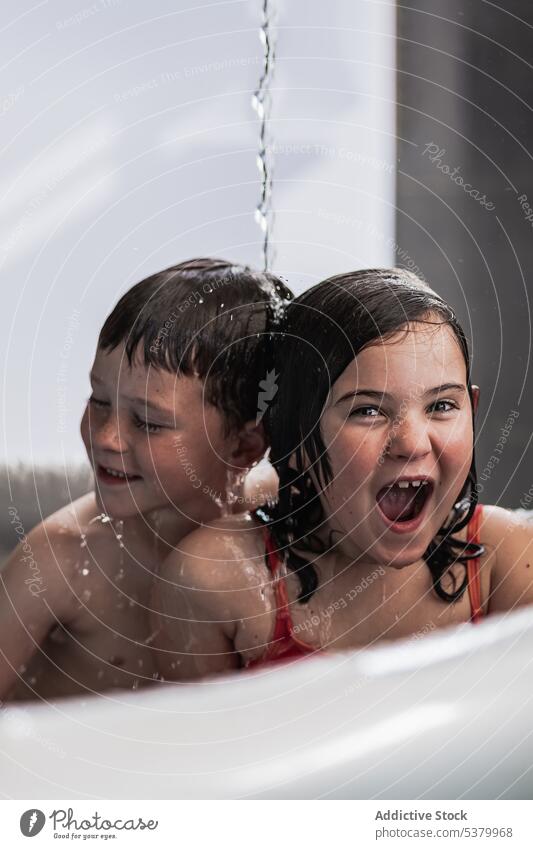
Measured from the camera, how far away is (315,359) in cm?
59

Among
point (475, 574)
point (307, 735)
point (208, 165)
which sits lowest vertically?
point (307, 735)

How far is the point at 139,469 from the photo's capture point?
61 cm

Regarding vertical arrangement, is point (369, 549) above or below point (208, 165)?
below

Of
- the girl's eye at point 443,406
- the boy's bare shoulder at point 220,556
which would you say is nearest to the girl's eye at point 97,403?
the boy's bare shoulder at point 220,556

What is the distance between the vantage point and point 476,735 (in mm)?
624

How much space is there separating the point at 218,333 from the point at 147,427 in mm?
75

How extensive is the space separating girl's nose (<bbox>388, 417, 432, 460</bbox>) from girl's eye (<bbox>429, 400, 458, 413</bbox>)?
0.04 feet

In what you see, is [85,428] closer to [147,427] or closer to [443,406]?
[147,427]

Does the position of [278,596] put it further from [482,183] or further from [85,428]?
[482,183]

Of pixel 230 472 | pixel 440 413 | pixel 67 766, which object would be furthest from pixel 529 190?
pixel 67 766

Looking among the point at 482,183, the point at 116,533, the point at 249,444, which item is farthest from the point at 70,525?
the point at 482,183
